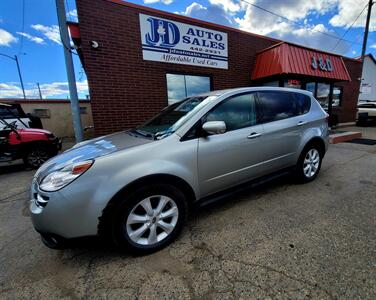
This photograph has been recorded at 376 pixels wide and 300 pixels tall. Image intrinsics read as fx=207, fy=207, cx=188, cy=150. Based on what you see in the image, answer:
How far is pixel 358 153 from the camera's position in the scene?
5.86m

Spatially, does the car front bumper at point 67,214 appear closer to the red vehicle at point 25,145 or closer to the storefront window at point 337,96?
the red vehicle at point 25,145

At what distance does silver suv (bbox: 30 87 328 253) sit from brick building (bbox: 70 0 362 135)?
3547 mm

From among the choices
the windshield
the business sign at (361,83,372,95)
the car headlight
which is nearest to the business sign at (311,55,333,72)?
the windshield

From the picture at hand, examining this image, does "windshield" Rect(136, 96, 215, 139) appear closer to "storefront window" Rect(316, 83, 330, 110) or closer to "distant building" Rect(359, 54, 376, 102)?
"storefront window" Rect(316, 83, 330, 110)

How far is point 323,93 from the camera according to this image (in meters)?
10.3

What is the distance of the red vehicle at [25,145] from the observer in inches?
210

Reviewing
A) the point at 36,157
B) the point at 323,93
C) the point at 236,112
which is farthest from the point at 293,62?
the point at 36,157

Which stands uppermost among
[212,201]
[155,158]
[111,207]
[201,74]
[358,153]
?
[201,74]

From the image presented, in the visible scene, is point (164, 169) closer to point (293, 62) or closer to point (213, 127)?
point (213, 127)

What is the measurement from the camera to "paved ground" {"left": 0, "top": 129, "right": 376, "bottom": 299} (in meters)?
1.71

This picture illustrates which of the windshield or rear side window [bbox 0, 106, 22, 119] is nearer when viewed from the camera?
the windshield

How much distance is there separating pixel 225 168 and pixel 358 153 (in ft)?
17.8

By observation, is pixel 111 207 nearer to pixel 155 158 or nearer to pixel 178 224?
pixel 155 158

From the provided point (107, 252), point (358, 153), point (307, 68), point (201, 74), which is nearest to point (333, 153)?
point (358, 153)
